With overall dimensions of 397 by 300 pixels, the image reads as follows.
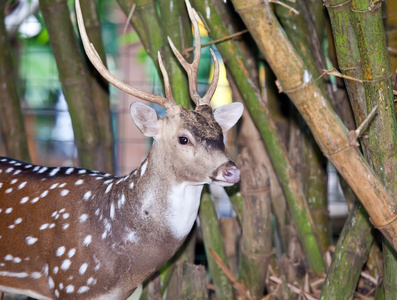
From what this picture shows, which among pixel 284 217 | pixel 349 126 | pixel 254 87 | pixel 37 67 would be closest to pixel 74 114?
pixel 254 87

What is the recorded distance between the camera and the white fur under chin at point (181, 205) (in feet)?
6.58

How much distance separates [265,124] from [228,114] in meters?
0.34

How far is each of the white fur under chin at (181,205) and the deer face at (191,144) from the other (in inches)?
1.7

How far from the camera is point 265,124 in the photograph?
250cm

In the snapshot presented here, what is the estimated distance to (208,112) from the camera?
204 cm

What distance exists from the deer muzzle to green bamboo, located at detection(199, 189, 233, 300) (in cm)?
65

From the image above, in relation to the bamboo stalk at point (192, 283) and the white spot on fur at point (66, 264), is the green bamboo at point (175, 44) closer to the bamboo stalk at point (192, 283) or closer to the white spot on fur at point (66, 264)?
the bamboo stalk at point (192, 283)

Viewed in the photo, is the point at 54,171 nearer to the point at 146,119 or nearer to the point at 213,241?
the point at 146,119

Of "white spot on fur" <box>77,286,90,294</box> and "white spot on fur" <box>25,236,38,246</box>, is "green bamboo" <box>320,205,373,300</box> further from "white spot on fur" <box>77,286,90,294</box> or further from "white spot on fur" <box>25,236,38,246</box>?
"white spot on fur" <box>25,236,38,246</box>

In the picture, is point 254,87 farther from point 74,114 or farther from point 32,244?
point 32,244

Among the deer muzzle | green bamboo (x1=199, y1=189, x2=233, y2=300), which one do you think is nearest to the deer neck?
the deer muzzle

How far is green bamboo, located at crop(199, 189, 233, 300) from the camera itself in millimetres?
2594

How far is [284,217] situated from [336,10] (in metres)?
1.18

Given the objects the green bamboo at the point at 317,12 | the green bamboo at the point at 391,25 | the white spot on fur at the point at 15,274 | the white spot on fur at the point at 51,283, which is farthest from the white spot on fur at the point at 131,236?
the green bamboo at the point at 317,12
